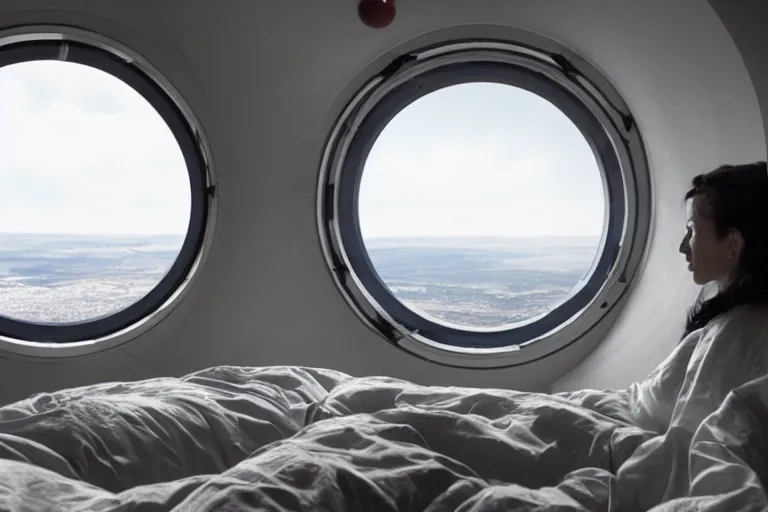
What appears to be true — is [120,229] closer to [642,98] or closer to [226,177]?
[226,177]

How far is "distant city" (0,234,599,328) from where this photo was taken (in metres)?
2.30

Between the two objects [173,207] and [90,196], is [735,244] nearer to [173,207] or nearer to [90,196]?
[173,207]

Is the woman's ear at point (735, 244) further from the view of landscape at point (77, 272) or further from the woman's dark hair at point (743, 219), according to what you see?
the view of landscape at point (77, 272)

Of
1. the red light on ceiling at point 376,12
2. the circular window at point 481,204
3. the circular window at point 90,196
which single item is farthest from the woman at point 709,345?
the circular window at point 90,196

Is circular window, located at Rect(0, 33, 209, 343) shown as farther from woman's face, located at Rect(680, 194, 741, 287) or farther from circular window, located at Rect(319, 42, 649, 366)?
woman's face, located at Rect(680, 194, 741, 287)

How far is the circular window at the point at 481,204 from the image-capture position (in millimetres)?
2150

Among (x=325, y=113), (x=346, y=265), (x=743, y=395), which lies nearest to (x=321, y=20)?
(x=325, y=113)

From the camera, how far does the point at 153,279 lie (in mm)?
2330

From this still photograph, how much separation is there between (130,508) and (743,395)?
754mm

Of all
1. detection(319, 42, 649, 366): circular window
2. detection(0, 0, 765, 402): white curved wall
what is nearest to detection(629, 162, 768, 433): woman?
detection(0, 0, 765, 402): white curved wall

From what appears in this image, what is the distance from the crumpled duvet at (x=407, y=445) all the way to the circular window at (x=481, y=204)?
3.04 ft

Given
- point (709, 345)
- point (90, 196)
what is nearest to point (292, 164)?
point (90, 196)

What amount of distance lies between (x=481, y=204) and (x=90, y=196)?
1.51m

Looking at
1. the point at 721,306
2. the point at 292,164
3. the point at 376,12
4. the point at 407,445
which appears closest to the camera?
the point at 407,445
